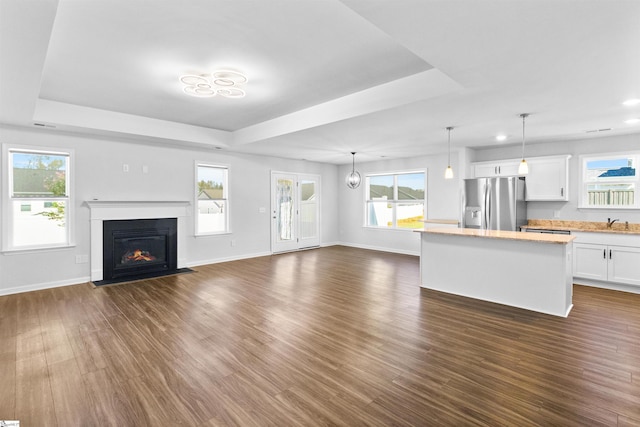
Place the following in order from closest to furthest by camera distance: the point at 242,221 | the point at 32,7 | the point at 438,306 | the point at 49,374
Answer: the point at 32,7 < the point at 49,374 < the point at 438,306 < the point at 242,221

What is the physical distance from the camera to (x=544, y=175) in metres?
5.94

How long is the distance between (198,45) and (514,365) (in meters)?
3.79

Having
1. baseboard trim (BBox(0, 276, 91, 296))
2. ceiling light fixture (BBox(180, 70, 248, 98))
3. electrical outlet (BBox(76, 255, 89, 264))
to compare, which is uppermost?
ceiling light fixture (BBox(180, 70, 248, 98))

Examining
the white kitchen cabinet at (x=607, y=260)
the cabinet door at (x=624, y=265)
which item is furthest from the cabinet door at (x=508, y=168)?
the cabinet door at (x=624, y=265)

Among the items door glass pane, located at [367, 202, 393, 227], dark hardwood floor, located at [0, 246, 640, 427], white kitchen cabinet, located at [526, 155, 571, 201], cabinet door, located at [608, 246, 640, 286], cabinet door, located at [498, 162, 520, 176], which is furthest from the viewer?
door glass pane, located at [367, 202, 393, 227]

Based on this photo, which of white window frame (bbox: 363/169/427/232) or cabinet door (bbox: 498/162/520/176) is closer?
cabinet door (bbox: 498/162/520/176)

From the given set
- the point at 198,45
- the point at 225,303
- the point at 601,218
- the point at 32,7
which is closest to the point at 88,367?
the point at 225,303

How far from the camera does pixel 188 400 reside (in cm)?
220

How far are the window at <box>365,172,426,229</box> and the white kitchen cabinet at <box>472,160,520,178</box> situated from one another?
1436mm

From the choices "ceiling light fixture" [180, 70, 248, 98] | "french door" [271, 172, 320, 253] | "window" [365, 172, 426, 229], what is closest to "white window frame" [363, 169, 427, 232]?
"window" [365, 172, 426, 229]

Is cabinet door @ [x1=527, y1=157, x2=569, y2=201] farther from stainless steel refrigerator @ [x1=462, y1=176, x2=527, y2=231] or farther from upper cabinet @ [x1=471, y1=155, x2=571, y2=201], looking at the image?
stainless steel refrigerator @ [x1=462, y1=176, x2=527, y2=231]

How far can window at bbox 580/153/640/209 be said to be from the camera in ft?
17.4

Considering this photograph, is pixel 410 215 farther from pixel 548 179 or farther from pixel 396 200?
pixel 548 179

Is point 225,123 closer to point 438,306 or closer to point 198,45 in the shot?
point 198,45
